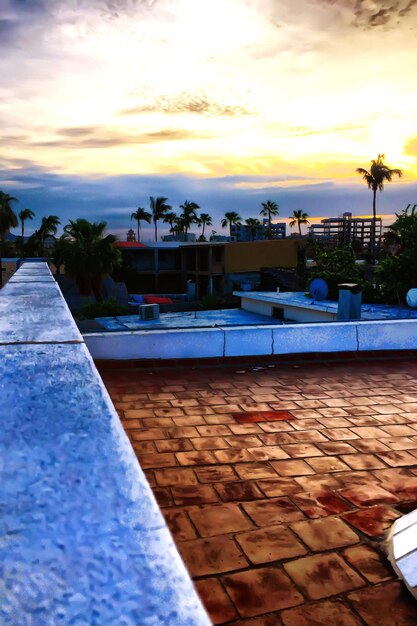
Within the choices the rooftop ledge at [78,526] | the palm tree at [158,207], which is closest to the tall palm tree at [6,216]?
the palm tree at [158,207]

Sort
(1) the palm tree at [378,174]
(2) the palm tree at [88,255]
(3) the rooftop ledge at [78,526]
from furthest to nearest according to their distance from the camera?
(1) the palm tree at [378,174]
(2) the palm tree at [88,255]
(3) the rooftop ledge at [78,526]

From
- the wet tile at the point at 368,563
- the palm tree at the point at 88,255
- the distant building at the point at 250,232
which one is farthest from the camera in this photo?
the distant building at the point at 250,232

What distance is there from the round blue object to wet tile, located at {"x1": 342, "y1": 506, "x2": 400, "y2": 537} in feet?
60.0

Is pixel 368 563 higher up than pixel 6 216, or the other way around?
pixel 6 216

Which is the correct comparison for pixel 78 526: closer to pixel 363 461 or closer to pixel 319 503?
pixel 319 503

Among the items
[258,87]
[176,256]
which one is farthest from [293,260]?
[258,87]

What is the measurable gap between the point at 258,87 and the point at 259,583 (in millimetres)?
11149

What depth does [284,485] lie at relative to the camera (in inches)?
111

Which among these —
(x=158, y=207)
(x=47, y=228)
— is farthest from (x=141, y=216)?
(x=47, y=228)

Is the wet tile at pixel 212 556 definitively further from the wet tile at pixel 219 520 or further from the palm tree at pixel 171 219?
the palm tree at pixel 171 219

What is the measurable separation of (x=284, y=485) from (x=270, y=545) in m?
0.58

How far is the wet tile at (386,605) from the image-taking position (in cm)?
183

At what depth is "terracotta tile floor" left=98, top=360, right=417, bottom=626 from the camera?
195 centimetres

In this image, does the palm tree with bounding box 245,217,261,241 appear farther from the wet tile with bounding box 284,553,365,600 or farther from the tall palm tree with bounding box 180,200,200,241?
the wet tile with bounding box 284,553,365,600
